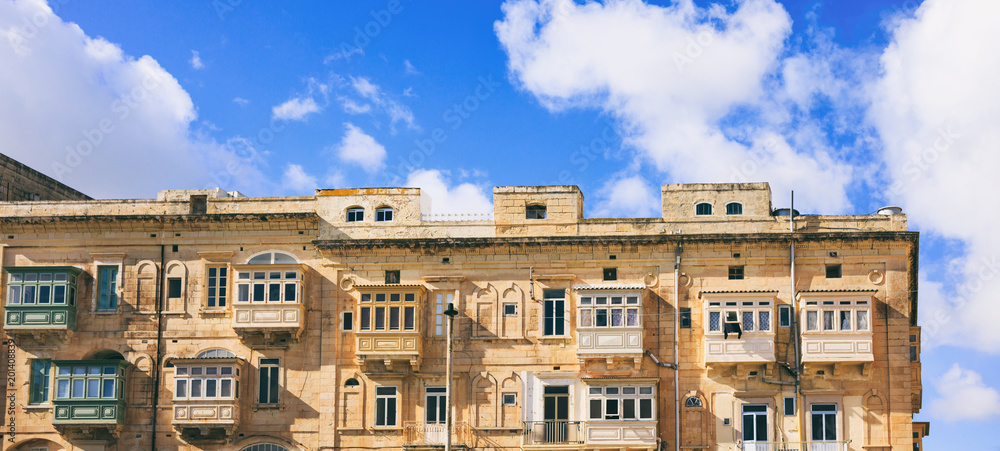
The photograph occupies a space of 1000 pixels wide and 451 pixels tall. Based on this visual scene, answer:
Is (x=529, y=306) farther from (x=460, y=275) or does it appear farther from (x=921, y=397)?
(x=921, y=397)

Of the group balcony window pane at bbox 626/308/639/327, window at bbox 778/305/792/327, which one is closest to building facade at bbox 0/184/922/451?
balcony window pane at bbox 626/308/639/327

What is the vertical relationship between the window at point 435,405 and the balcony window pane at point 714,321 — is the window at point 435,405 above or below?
below

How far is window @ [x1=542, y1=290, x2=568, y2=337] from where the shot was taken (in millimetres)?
46875

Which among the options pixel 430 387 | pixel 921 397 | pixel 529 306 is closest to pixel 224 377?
pixel 430 387

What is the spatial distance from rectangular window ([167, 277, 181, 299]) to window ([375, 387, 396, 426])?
885cm

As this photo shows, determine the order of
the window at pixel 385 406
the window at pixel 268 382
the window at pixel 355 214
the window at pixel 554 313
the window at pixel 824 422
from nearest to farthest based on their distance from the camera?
1. the window at pixel 824 422
2. the window at pixel 385 406
3. the window at pixel 554 313
4. the window at pixel 268 382
5. the window at pixel 355 214

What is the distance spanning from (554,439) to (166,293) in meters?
16.2

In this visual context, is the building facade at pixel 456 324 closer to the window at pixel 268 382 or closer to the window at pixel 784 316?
the window at pixel 268 382

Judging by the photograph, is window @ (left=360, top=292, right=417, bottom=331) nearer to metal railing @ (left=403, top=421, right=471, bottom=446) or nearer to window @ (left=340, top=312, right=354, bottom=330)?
window @ (left=340, top=312, right=354, bottom=330)

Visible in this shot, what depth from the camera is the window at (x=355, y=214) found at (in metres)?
48.7

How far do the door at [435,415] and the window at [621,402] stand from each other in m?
5.53

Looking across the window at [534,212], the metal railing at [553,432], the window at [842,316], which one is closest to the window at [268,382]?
the metal railing at [553,432]

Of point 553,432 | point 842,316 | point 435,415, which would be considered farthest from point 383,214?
point 842,316

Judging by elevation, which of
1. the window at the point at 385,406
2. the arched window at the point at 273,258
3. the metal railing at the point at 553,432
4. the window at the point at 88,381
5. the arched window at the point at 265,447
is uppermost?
the arched window at the point at 273,258
